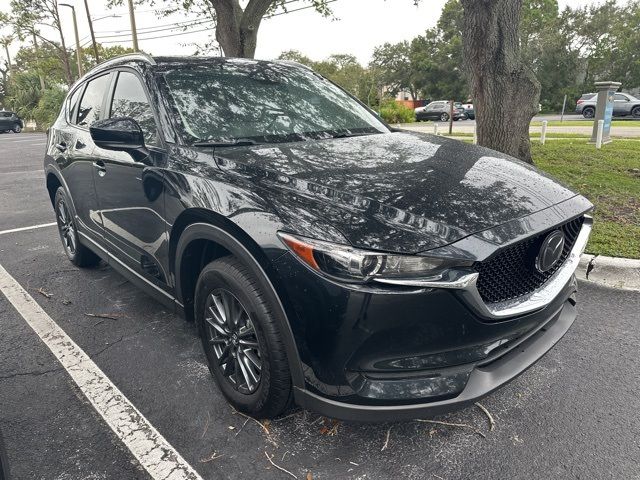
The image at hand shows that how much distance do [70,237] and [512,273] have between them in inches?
167

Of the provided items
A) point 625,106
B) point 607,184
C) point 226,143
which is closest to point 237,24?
point 607,184

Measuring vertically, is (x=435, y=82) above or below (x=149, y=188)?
above

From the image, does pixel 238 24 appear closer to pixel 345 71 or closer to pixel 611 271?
pixel 611 271

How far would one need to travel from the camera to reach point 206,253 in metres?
2.66

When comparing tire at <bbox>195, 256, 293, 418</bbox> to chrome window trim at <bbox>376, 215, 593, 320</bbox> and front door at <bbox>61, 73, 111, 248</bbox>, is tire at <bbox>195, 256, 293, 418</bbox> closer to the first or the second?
chrome window trim at <bbox>376, 215, 593, 320</bbox>

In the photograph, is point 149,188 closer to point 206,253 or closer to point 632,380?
point 206,253

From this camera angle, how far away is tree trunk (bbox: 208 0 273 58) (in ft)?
33.0

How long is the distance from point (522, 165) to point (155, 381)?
2524mm

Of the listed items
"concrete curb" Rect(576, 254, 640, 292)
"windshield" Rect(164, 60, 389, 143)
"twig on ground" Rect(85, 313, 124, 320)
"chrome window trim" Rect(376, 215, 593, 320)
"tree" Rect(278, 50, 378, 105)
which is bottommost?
"twig on ground" Rect(85, 313, 124, 320)

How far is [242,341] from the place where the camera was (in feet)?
7.79

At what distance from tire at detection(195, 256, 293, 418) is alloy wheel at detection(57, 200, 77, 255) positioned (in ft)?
8.44

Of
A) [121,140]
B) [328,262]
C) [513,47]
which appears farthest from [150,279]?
[513,47]

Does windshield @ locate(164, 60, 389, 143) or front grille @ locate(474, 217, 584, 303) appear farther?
windshield @ locate(164, 60, 389, 143)

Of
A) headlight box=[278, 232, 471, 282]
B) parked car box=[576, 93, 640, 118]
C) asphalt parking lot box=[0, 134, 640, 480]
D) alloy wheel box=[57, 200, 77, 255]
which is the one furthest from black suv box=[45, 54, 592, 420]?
parked car box=[576, 93, 640, 118]
